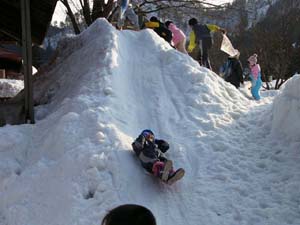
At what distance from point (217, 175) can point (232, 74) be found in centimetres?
702

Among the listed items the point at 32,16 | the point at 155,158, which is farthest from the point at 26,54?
the point at 155,158

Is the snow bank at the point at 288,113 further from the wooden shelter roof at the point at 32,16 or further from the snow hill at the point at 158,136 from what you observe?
the wooden shelter roof at the point at 32,16

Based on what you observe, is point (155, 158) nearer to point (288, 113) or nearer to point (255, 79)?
point (288, 113)

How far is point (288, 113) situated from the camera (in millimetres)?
6703

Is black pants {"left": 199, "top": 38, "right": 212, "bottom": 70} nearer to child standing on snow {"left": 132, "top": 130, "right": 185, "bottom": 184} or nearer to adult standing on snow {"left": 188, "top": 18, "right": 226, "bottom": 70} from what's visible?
adult standing on snow {"left": 188, "top": 18, "right": 226, "bottom": 70}

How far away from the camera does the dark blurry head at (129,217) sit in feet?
8.52

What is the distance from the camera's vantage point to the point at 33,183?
17.8 feet

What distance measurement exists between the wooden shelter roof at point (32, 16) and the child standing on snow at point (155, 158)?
5.00 metres

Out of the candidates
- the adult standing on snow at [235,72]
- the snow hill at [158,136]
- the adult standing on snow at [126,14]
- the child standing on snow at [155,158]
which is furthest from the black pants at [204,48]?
the child standing on snow at [155,158]

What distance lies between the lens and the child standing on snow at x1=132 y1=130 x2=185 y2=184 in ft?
16.8

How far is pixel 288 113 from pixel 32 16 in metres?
7.57

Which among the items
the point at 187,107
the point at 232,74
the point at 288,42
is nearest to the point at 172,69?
the point at 187,107

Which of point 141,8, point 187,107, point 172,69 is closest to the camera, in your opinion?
point 187,107

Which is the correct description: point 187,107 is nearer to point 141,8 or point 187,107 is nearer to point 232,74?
point 232,74
